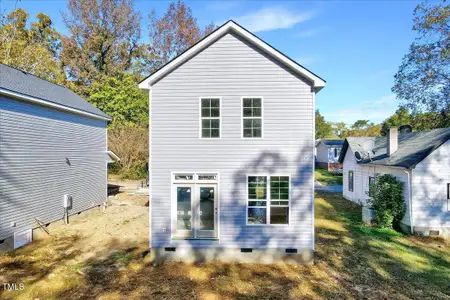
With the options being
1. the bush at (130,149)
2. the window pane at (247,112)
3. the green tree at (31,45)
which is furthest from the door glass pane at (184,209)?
the green tree at (31,45)

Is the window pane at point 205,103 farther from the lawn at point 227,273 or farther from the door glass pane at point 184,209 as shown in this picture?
the lawn at point 227,273

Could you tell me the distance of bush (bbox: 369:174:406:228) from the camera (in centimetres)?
A: 1331

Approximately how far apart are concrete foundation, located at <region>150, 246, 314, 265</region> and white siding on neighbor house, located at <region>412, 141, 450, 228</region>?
280 inches

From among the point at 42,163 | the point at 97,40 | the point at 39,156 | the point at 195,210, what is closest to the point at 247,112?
the point at 195,210

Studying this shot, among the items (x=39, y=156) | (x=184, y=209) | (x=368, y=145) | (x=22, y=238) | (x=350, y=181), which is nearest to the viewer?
(x=184, y=209)

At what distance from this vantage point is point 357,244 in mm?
11461

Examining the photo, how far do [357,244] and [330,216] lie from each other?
493 centimetres

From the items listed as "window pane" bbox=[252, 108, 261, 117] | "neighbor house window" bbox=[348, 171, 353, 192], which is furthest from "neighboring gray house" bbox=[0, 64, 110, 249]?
"neighbor house window" bbox=[348, 171, 353, 192]

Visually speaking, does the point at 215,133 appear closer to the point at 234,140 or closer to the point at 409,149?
the point at 234,140

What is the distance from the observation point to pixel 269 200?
9.45 metres

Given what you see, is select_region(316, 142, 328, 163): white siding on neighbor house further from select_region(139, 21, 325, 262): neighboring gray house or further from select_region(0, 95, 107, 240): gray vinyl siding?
select_region(139, 21, 325, 262): neighboring gray house

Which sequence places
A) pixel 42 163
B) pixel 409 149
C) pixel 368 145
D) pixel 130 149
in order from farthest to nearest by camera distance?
pixel 130 149 → pixel 368 145 → pixel 409 149 → pixel 42 163

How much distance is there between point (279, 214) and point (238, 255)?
205 centimetres

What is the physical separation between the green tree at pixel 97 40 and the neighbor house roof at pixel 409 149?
32.0m
